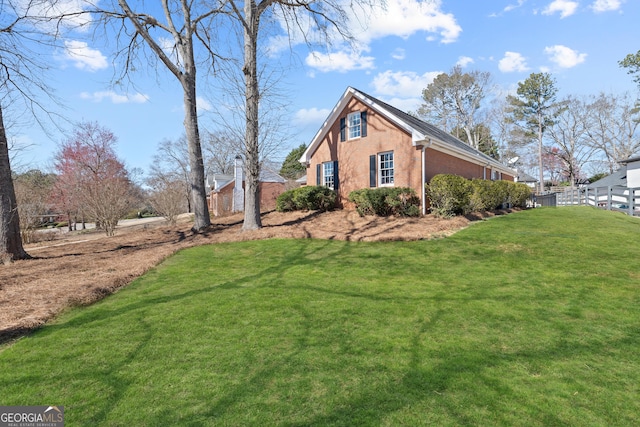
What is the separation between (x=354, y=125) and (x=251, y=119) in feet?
20.0

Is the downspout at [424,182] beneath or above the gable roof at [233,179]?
beneath

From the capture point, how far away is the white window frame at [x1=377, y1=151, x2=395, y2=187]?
14117mm

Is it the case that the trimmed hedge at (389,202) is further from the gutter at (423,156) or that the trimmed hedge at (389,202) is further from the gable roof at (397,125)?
the gable roof at (397,125)

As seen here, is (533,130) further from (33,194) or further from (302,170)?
(33,194)

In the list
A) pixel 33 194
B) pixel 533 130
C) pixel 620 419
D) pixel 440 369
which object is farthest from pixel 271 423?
pixel 533 130

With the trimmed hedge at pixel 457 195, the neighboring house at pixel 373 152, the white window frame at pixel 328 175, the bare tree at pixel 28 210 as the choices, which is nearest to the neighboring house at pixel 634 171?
the neighboring house at pixel 373 152

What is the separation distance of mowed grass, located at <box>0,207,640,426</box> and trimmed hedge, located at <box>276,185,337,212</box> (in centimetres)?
909

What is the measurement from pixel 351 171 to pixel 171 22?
10.3 m

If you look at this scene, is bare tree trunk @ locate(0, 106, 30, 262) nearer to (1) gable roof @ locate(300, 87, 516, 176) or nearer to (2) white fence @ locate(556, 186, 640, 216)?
(1) gable roof @ locate(300, 87, 516, 176)

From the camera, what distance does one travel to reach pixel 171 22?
496 inches

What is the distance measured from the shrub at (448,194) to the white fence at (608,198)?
34.3ft

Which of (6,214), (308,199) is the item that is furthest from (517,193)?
(6,214)

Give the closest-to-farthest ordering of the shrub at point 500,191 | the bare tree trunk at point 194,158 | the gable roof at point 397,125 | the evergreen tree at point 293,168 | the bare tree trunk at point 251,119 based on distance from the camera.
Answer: the bare tree trunk at point 251,119
the bare tree trunk at point 194,158
the gable roof at point 397,125
the shrub at point 500,191
the evergreen tree at point 293,168

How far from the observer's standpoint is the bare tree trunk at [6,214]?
25.1 ft
